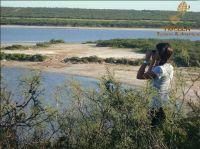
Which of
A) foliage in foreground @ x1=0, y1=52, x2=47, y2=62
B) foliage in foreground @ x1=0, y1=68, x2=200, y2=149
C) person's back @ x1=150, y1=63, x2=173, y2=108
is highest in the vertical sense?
person's back @ x1=150, y1=63, x2=173, y2=108

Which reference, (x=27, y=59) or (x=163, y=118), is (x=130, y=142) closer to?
(x=163, y=118)

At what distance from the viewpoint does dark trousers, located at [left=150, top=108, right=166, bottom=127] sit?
5055mm

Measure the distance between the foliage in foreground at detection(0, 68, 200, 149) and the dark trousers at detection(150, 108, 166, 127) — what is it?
0.23ft

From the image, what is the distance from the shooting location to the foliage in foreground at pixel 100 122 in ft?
15.9

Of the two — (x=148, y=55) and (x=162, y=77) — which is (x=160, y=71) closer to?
(x=162, y=77)

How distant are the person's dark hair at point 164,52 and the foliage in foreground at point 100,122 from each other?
0.48 metres

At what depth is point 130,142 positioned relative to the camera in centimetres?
475

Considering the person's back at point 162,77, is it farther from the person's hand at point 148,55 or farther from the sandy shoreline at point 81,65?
the sandy shoreline at point 81,65

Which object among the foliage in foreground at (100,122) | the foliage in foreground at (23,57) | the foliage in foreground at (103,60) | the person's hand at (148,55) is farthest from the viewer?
the foliage in foreground at (23,57)

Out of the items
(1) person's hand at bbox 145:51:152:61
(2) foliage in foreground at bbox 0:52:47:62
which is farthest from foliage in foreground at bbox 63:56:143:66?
(1) person's hand at bbox 145:51:152:61

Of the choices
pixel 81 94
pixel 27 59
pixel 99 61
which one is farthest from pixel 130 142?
pixel 27 59

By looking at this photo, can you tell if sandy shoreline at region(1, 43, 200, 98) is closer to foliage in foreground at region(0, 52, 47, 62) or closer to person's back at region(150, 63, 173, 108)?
foliage in foreground at region(0, 52, 47, 62)

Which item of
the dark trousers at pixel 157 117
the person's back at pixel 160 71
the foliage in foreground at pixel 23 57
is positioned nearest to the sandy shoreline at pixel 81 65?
the foliage in foreground at pixel 23 57

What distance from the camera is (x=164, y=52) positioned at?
5582mm
